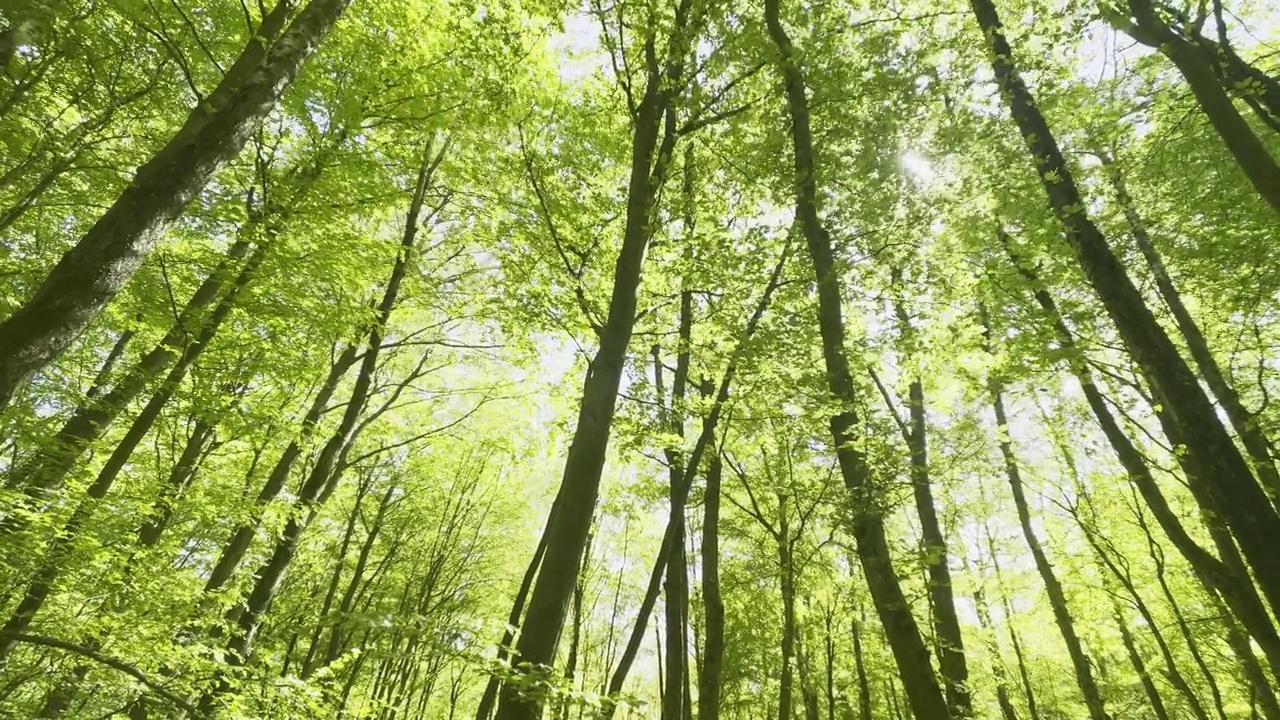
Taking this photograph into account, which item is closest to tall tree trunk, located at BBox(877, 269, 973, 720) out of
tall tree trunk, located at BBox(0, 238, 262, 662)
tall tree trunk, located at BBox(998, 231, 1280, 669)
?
tall tree trunk, located at BBox(998, 231, 1280, 669)

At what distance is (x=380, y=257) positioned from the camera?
8.39 m

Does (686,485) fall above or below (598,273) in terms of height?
below

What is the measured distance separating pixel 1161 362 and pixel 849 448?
2.82m

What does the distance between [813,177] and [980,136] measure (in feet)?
8.71

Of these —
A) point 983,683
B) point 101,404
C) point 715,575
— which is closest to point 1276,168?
point 715,575

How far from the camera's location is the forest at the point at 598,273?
15.3ft

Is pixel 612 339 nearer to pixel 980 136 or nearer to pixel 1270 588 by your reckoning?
pixel 1270 588

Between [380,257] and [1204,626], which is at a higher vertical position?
[380,257]

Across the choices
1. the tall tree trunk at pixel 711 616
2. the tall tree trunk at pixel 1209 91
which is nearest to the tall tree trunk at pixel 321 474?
the tall tree trunk at pixel 711 616

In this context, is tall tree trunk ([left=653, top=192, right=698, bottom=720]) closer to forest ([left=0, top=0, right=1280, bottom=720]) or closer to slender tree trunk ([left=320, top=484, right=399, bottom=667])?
forest ([left=0, top=0, right=1280, bottom=720])

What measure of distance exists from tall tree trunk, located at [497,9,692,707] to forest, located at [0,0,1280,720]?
32 mm

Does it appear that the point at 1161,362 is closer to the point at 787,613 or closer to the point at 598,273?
the point at 787,613

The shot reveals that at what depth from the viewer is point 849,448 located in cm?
→ 637

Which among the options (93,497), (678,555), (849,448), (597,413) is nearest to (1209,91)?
(849,448)
